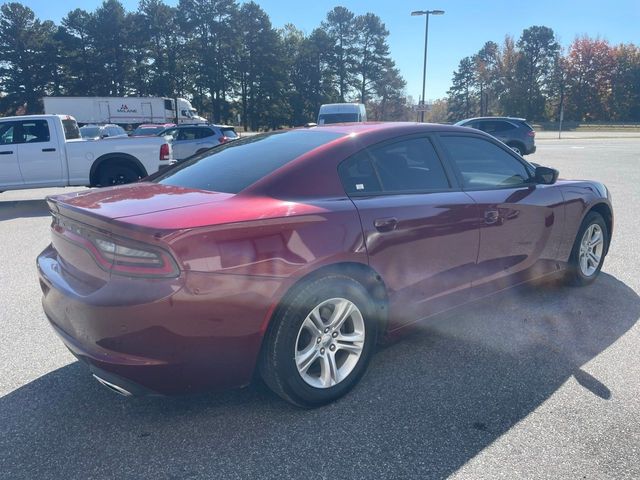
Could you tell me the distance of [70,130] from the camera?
414 inches

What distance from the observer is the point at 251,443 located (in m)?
2.56

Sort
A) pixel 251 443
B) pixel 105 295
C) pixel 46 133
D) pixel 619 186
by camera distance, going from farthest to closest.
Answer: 1. pixel 619 186
2. pixel 46 133
3. pixel 251 443
4. pixel 105 295

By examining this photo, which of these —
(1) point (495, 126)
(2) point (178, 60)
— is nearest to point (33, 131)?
(1) point (495, 126)

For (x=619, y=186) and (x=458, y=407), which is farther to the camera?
(x=619, y=186)

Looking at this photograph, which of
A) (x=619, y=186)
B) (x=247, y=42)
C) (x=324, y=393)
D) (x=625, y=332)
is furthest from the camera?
(x=247, y=42)

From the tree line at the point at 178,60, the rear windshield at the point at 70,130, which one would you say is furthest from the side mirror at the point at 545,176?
the tree line at the point at 178,60

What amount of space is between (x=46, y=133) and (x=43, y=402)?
8600mm

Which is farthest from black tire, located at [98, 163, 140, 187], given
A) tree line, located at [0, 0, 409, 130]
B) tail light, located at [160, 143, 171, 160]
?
tree line, located at [0, 0, 409, 130]

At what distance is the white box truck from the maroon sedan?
42863mm

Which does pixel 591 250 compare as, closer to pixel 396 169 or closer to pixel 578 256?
pixel 578 256

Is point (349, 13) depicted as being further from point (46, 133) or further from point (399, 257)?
point (399, 257)

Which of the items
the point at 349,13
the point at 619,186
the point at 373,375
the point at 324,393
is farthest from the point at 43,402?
the point at 349,13

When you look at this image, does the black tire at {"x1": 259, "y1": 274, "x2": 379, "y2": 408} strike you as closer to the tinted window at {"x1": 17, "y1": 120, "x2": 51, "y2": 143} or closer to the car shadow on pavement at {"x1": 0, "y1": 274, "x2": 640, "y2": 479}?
the car shadow on pavement at {"x1": 0, "y1": 274, "x2": 640, "y2": 479}

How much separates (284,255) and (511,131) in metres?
19.9
